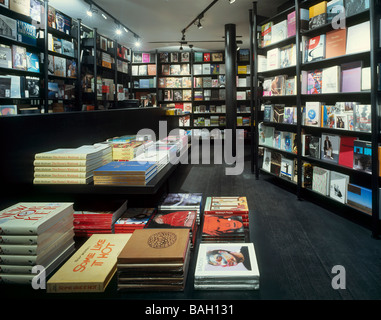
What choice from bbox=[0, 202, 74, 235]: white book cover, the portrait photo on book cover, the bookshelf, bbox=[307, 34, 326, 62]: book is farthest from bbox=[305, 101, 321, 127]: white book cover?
the bookshelf

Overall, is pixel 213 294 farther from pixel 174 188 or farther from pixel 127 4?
pixel 127 4

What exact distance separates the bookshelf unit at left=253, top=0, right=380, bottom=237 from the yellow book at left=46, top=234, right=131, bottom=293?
2520 millimetres

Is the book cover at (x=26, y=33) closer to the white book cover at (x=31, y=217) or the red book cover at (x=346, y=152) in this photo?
the white book cover at (x=31, y=217)

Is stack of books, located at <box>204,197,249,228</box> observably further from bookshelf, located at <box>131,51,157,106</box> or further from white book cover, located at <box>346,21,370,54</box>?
bookshelf, located at <box>131,51,157,106</box>

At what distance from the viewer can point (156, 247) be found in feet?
3.83

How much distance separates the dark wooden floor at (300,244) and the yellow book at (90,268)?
0.61m

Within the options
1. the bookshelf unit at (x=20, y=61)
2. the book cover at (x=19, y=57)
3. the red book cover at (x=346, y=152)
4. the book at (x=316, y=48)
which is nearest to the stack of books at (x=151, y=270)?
the red book cover at (x=346, y=152)

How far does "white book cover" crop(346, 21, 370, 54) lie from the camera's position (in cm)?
288

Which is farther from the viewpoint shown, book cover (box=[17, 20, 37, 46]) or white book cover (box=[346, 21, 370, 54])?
book cover (box=[17, 20, 37, 46])

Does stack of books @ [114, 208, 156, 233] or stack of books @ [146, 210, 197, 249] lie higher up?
stack of books @ [146, 210, 197, 249]

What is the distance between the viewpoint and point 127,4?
219 inches

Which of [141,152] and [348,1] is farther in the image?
[348,1]

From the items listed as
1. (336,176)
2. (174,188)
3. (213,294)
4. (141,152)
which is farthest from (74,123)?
(336,176)
